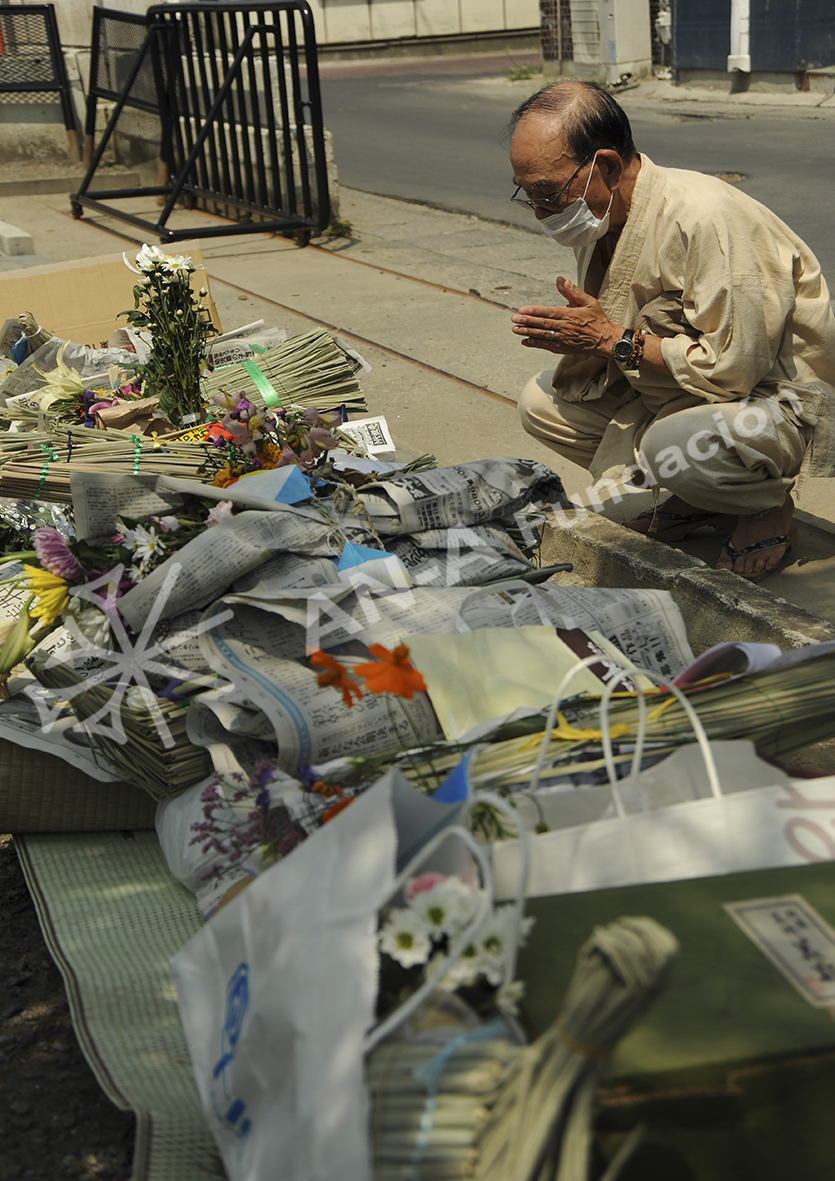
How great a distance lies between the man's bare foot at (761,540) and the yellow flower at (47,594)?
177cm

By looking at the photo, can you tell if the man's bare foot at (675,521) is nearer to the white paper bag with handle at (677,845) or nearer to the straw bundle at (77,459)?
the straw bundle at (77,459)

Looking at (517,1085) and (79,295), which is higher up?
(79,295)

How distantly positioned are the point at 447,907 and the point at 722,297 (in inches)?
78.1

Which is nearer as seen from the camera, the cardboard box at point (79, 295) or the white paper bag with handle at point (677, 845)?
the white paper bag with handle at point (677, 845)

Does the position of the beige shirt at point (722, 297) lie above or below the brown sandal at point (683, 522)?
above

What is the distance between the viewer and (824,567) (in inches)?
123

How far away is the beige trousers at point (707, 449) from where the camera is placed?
2.85m

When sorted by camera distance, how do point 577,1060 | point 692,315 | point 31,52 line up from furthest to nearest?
point 31,52, point 692,315, point 577,1060

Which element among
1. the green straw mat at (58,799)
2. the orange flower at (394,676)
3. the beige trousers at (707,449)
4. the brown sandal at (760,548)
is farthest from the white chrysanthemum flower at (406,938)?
the brown sandal at (760,548)

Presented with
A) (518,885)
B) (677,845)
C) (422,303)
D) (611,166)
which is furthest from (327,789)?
(422,303)

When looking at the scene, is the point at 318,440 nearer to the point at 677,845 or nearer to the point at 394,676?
the point at 394,676

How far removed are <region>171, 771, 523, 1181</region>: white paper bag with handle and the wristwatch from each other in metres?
1.83

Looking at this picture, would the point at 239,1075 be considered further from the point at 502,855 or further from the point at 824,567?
the point at 824,567

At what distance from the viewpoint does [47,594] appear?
2.17 metres
